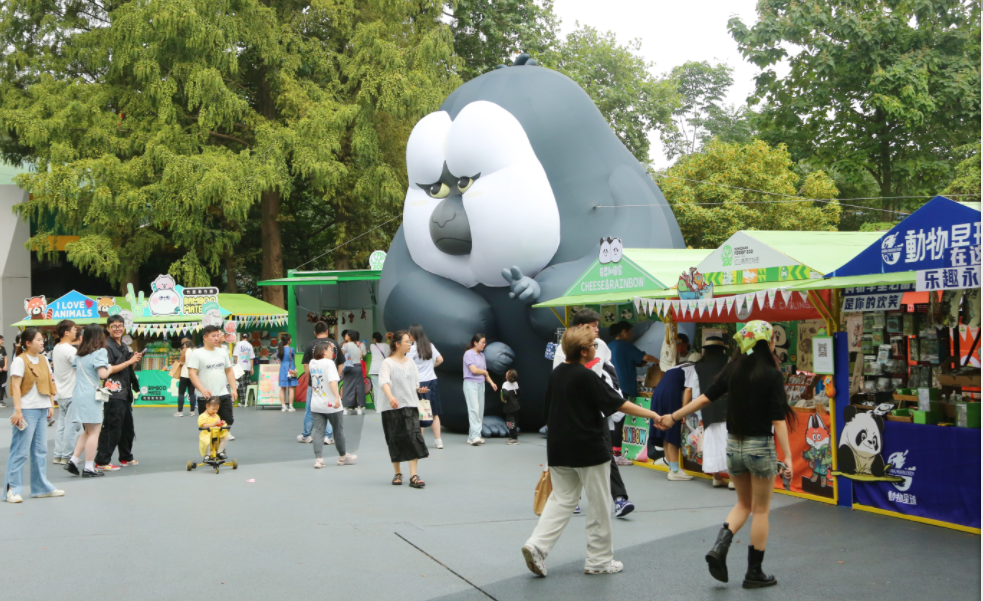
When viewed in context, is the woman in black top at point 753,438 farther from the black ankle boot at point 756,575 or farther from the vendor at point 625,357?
the vendor at point 625,357

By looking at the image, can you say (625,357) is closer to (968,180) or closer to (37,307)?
(968,180)

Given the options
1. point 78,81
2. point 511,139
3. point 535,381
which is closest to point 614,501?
point 535,381

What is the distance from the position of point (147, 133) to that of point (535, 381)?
1317 cm

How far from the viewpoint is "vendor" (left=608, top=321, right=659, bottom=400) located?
32.3 feet

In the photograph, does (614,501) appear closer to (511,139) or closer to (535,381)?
(535,381)

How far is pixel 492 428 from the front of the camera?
40.5ft

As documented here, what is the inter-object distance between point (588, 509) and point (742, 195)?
16.3 metres

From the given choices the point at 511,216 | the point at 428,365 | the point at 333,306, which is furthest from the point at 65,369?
the point at 333,306

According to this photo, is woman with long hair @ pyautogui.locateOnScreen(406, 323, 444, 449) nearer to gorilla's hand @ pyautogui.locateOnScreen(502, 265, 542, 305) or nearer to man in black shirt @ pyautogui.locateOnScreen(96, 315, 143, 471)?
gorilla's hand @ pyautogui.locateOnScreen(502, 265, 542, 305)

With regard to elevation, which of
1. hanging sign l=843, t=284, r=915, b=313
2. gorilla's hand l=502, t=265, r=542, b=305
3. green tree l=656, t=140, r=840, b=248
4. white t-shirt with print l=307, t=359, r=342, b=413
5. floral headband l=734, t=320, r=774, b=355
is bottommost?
white t-shirt with print l=307, t=359, r=342, b=413

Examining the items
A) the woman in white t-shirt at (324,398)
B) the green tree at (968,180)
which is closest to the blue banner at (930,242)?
the woman in white t-shirt at (324,398)

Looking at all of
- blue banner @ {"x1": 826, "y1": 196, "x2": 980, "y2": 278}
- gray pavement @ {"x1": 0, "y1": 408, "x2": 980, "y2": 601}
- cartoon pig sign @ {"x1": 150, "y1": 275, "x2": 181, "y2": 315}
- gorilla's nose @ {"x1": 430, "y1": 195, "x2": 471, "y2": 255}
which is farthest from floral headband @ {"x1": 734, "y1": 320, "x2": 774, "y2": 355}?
cartoon pig sign @ {"x1": 150, "y1": 275, "x2": 181, "y2": 315}

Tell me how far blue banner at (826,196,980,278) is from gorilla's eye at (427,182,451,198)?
647cm

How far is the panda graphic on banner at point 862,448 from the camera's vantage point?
700 centimetres
